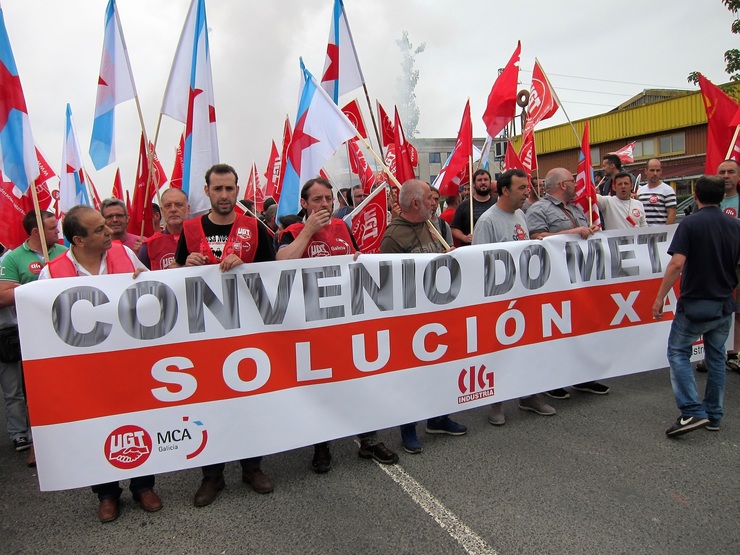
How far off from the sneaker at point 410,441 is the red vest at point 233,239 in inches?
66.8

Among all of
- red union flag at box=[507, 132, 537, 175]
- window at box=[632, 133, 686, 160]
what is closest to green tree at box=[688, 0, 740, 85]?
red union flag at box=[507, 132, 537, 175]

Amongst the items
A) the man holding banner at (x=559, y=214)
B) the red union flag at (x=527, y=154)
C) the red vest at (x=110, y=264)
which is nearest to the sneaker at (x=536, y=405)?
the man holding banner at (x=559, y=214)

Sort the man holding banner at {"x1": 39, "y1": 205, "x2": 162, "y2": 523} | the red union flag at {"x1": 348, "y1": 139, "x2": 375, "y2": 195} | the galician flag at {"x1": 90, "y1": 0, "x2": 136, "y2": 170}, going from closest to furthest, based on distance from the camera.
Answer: the man holding banner at {"x1": 39, "y1": 205, "x2": 162, "y2": 523} → the galician flag at {"x1": 90, "y1": 0, "x2": 136, "y2": 170} → the red union flag at {"x1": 348, "y1": 139, "x2": 375, "y2": 195}

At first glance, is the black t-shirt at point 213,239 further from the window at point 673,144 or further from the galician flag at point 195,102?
the window at point 673,144

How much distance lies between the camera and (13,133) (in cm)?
370

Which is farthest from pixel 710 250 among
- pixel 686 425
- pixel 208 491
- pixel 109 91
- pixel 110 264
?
pixel 109 91

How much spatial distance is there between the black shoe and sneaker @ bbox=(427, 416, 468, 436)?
1.65 m

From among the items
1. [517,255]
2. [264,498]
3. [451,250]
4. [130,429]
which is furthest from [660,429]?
[130,429]

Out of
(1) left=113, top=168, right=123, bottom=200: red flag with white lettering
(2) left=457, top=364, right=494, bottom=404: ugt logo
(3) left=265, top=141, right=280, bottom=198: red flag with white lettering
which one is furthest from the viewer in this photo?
(1) left=113, top=168, right=123, bottom=200: red flag with white lettering

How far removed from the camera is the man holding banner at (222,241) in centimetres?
342

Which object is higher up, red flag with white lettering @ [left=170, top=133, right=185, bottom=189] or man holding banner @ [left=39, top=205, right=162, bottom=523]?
red flag with white lettering @ [left=170, top=133, right=185, bottom=189]

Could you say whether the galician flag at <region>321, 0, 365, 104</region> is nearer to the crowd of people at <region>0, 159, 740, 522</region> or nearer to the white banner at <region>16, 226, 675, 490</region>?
the crowd of people at <region>0, 159, 740, 522</region>

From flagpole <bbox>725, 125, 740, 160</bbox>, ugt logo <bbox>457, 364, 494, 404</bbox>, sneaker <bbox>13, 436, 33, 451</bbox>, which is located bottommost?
sneaker <bbox>13, 436, 33, 451</bbox>

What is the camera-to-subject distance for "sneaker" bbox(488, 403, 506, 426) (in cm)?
438
